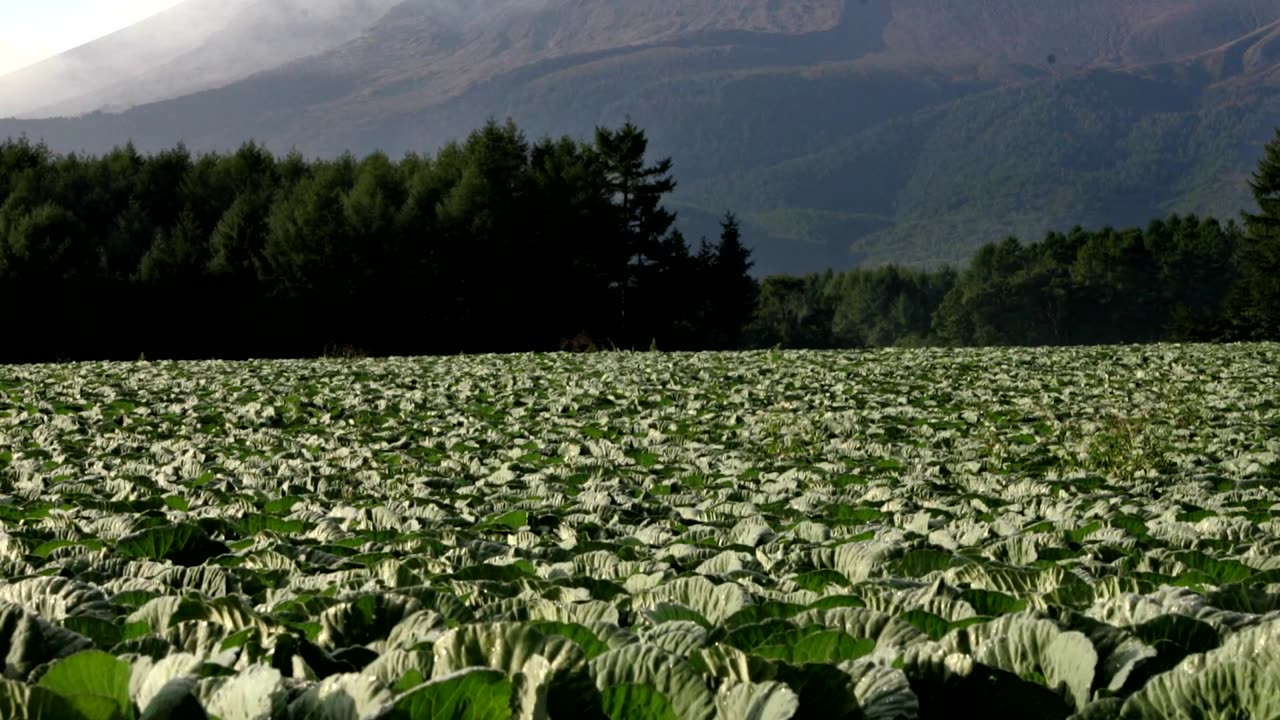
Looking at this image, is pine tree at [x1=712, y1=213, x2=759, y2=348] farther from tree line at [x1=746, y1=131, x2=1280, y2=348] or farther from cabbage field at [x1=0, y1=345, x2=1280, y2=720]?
cabbage field at [x1=0, y1=345, x2=1280, y2=720]

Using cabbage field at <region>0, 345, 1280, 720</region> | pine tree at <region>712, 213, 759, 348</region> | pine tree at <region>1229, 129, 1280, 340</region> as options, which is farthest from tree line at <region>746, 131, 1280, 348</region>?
cabbage field at <region>0, 345, 1280, 720</region>

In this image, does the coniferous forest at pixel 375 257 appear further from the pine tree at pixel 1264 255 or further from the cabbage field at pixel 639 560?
the cabbage field at pixel 639 560

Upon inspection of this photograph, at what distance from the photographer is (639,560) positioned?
5012mm

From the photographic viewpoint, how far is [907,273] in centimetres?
18338

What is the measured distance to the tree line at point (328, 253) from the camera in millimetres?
50312

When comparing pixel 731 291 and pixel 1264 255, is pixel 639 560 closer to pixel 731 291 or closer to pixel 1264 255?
pixel 731 291

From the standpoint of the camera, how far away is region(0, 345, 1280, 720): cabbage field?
2.18m

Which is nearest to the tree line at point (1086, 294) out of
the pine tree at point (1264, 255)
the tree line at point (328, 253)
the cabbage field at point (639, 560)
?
the pine tree at point (1264, 255)

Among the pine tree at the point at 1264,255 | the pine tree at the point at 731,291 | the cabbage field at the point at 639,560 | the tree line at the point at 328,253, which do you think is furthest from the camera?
the pine tree at the point at 731,291

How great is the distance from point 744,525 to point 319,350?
50396mm

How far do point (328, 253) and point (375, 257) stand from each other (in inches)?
97.6

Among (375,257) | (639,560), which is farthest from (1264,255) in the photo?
(639,560)

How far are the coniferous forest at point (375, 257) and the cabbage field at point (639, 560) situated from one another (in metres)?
31.1

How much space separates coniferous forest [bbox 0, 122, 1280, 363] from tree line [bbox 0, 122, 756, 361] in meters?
0.10
